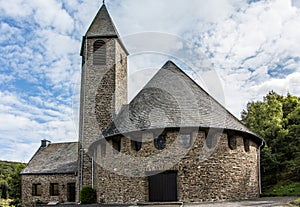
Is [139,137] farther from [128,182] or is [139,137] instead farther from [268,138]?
[268,138]

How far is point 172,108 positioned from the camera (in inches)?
745

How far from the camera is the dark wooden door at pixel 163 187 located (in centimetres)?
1773

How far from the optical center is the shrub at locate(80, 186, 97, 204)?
21734mm

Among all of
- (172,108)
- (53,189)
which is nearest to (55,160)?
(53,189)

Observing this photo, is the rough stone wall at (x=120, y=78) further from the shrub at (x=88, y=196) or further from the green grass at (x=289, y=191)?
the green grass at (x=289, y=191)

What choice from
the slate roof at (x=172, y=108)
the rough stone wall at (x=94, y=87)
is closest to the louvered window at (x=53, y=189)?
the rough stone wall at (x=94, y=87)

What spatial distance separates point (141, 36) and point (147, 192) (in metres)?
8.93

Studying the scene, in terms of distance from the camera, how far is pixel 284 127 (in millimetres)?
31219

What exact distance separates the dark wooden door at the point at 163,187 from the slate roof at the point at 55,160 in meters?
14.1

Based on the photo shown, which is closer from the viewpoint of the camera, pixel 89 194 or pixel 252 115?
pixel 89 194

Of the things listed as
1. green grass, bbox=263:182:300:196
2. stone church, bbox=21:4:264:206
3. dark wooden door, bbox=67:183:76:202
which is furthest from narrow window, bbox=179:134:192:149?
dark wooden door, bbox=67:183:76:202

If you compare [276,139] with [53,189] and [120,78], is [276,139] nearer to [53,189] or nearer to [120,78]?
[120,78]

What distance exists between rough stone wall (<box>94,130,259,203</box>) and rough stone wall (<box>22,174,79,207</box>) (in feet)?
41.2

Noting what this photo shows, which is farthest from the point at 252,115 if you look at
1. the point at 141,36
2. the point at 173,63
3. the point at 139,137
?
the point at 139,137
